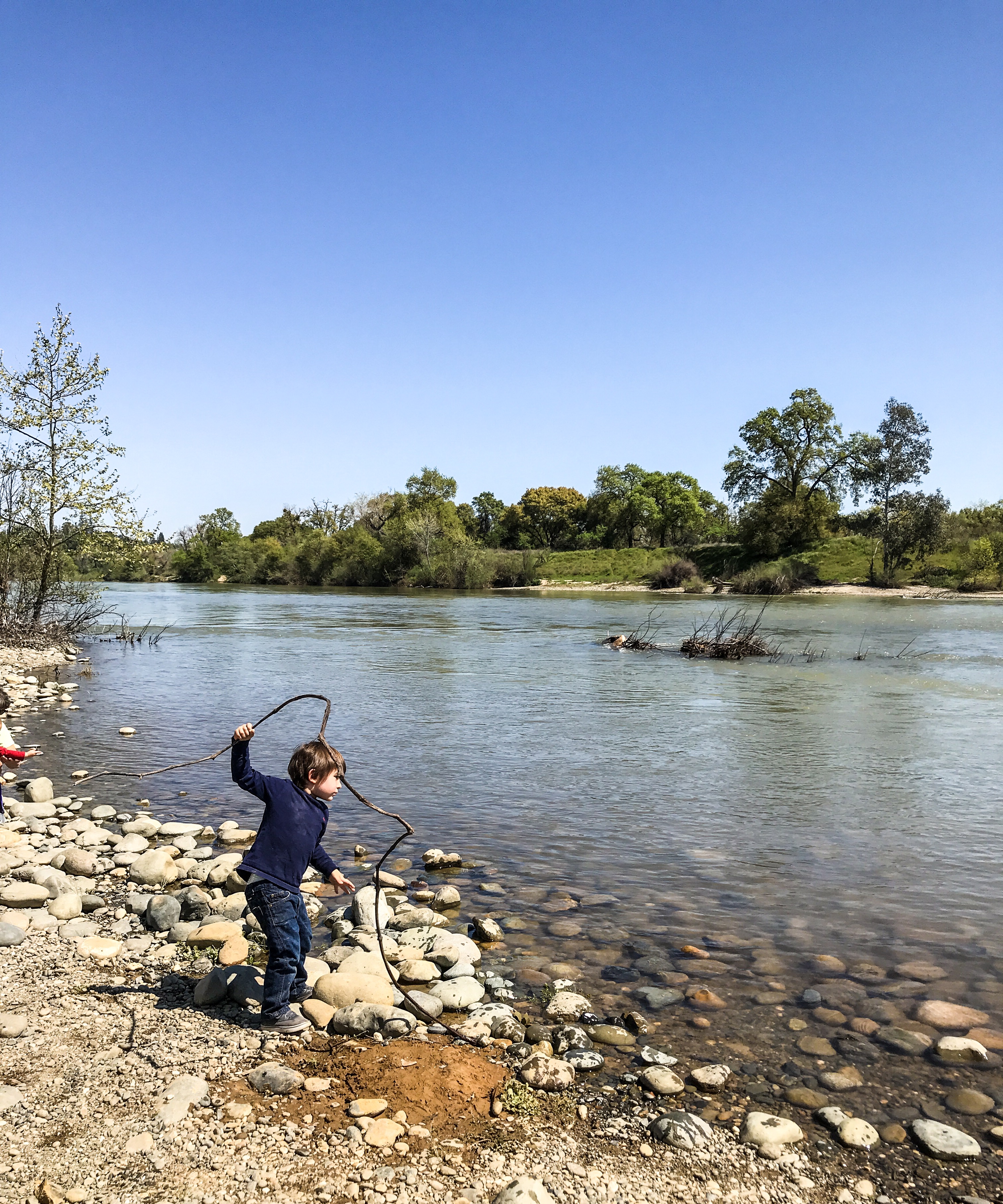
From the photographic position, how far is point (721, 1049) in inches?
201

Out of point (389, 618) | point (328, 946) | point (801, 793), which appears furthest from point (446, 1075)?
point (389, 618)

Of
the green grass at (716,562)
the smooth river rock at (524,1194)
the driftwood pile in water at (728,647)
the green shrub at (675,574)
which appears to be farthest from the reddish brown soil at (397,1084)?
the green shrub at (675,574)

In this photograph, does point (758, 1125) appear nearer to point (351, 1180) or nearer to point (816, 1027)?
point (816, 1027)

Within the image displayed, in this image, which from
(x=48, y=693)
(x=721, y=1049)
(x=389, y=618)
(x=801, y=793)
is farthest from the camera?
(x=389, y=618)

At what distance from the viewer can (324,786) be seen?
5168 mm

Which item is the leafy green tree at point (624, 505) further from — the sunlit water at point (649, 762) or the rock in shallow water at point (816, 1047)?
the rock in shallow water at point (816, 1047)

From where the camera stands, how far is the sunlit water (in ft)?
26.4

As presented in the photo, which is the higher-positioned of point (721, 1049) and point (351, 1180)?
point (351, 1180)

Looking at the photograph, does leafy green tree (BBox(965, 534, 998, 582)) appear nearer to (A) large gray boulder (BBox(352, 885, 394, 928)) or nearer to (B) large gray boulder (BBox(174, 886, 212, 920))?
(A) large gray boulder (BBox(352, 885, 394, 928))

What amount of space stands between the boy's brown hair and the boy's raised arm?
0.20m

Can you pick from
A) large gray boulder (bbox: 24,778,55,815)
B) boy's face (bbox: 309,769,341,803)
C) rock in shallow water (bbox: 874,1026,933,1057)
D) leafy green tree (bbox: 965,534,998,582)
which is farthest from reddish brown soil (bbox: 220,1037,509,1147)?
leafy green tree (bbox: 965,534,998,582)

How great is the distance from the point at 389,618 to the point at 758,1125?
42.8 m

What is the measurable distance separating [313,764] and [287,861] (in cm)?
57

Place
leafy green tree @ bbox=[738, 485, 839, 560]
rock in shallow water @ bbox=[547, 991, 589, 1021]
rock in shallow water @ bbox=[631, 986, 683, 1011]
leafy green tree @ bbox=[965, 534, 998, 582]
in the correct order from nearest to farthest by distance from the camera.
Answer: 1. rock in shallow water @ bbox=[547, 991, 589, 1021]
2. rock in shallow water @ bbox=[631, 986, 683, 1011]
3. leafy green tree @ bbox=[965, 534, 998, 582]
4. leafy green tree @ bbox=[738, 485, 839, 560]
